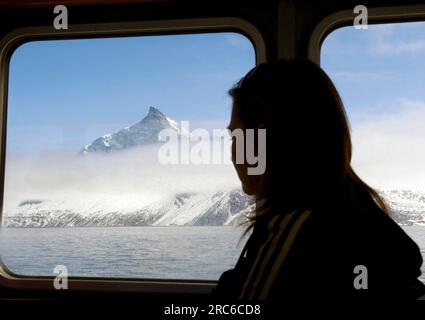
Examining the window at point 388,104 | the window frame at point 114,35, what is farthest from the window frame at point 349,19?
the window frame at point 114,35

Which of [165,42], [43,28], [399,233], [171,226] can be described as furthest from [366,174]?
[43,28]

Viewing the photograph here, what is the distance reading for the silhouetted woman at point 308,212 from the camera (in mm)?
605

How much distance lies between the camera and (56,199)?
2270 millimetres

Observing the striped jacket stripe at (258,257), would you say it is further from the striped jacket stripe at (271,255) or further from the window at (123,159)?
the window at (123,159)

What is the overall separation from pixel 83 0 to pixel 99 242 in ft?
3.60

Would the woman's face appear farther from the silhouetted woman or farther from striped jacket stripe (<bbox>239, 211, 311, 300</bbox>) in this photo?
striped jacket stripe (<bbox>239, 211, 311, 300</bbox>)

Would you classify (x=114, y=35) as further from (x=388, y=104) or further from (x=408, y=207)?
(x=408, y=207)

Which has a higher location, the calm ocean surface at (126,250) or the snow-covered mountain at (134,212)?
the snow-covered mountain at (134,212)

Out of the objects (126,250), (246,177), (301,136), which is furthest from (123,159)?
(301,136)

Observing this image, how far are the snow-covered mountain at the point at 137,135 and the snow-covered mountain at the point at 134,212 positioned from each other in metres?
0.24

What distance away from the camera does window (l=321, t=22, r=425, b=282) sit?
6.46 ft

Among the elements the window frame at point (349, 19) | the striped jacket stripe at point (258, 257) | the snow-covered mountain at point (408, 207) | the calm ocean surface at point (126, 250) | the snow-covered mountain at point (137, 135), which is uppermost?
Result: the window frame at point (349, 19)

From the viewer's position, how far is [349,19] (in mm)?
2035

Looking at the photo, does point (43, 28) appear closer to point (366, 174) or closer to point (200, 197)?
point (200, 197)
